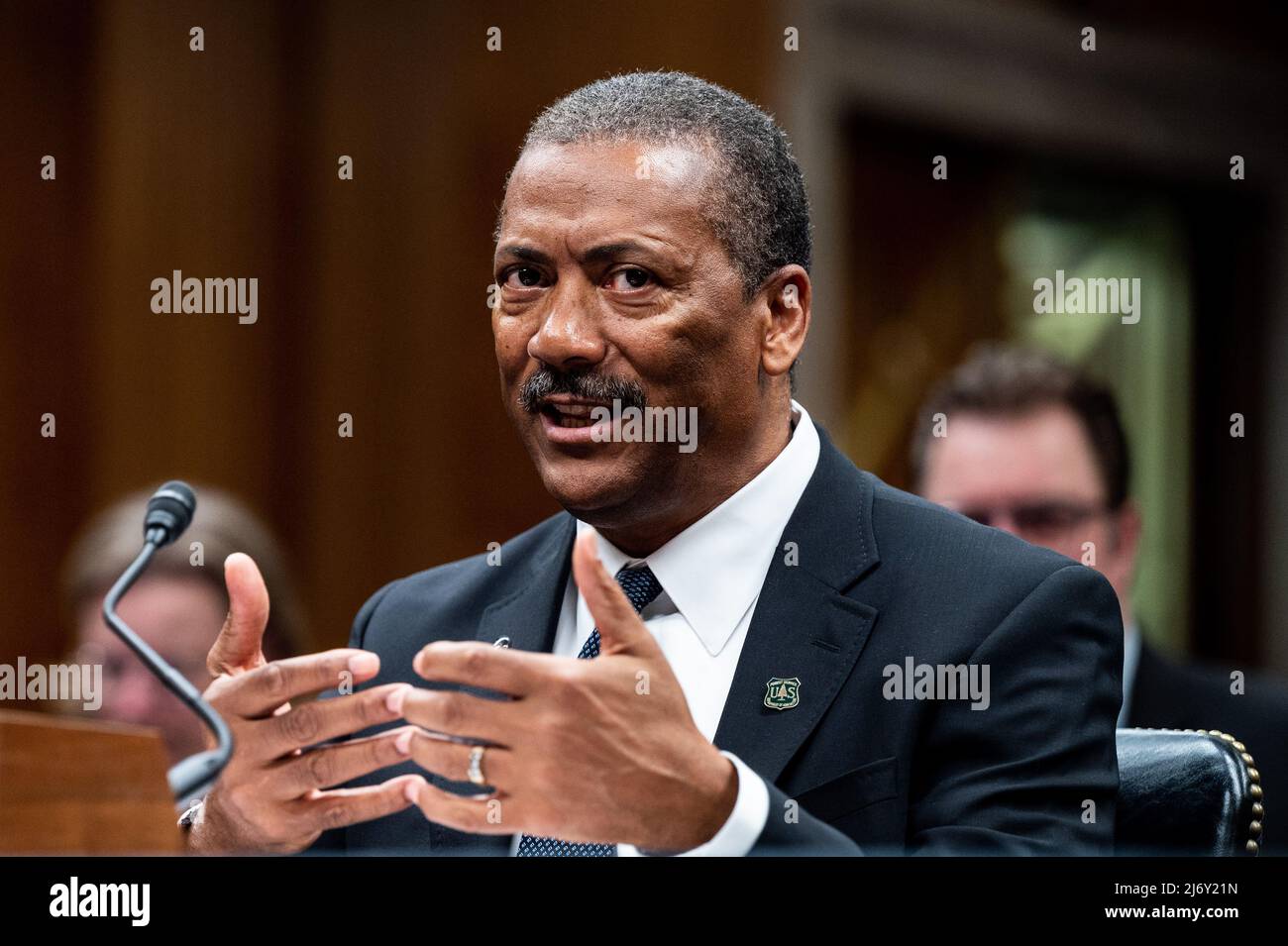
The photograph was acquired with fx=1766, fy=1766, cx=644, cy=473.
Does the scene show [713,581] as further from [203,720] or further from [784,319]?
[203,720]

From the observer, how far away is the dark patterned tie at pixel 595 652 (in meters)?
2.27

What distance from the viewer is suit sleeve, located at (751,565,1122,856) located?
2.17 metres

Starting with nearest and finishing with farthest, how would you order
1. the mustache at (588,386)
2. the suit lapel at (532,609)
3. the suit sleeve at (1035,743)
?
the suit sleeve at (1035,743) < the mustache at (588,386) < the suit lapel at (532,609)

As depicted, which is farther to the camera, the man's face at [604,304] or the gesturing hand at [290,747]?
the man's face at [604,304]

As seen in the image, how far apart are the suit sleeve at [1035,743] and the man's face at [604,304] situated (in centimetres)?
53

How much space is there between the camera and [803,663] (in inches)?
91.7

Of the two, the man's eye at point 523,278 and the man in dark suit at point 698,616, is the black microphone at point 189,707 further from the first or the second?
the man's eye at point 523,278

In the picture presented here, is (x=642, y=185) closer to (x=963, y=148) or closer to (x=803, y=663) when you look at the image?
(x=803, y=663)

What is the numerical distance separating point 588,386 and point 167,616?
177cm

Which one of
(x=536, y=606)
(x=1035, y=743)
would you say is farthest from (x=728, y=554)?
(x=1035, y=743)

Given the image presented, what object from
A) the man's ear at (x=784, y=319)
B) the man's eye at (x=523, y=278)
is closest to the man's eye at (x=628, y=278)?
the man's eye at (x=523, y=278)

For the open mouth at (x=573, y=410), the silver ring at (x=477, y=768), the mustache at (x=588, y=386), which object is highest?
the mustache at (x=588, y=386)

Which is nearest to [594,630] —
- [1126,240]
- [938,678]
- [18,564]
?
[938,678]

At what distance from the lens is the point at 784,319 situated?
2596 millimetres
